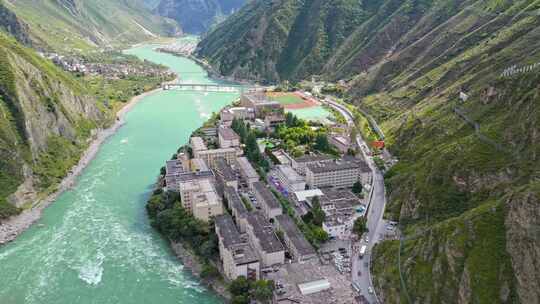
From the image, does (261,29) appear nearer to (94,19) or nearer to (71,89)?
(71,89)

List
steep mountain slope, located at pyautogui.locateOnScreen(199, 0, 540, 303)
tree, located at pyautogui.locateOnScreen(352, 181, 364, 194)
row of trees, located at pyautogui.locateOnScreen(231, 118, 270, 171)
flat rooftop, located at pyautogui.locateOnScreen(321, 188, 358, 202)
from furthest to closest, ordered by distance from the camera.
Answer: row of trees, located at pyautogui.locateOnScreen(231, 118, 270, 171), tree, located at pyautogui.locateOnScreen(352, 181, 364, 194), flat rooftop, located at pyautogui.locateOnScreen(321, 188, 358, 202), steep mountain slope, located at pyautogui.locateOnScreen(199, 0, 540, 303)

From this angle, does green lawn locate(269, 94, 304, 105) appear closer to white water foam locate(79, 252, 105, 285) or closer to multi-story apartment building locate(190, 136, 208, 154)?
multi-story apartment building locate(190, 136, 208, 154)

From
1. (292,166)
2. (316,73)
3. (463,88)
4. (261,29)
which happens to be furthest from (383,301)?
(261,29)

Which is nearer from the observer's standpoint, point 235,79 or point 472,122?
point 472,122

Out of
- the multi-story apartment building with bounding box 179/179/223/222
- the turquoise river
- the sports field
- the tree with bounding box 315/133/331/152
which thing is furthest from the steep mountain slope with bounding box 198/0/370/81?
the multi-story apartment building with bounding box 179/179/223/222

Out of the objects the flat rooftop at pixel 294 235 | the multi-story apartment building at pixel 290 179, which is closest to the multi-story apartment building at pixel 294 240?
the flat rooftop at pixel 294 235

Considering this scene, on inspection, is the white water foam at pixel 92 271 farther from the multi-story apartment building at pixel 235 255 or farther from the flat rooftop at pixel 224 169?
the flat rooftop at pixel 224 169
